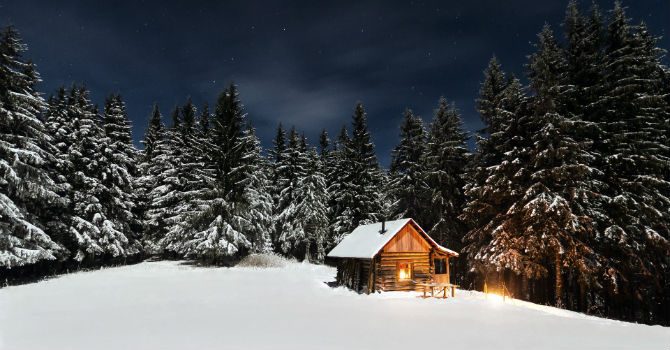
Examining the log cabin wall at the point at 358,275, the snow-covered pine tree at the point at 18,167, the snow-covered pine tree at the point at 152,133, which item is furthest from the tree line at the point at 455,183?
the log cabin wall at the point at 358,275

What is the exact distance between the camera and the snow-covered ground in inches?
470

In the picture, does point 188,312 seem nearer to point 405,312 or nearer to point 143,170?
point 405,312

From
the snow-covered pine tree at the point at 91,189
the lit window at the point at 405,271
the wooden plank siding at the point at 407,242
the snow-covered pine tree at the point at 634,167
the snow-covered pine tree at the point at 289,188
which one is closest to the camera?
the snow-covered pine tree at the point at 634,167

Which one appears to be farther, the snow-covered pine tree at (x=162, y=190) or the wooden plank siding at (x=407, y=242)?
the snow-covered pine tree at (x=162, y=190)

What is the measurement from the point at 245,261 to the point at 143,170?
18.1 m

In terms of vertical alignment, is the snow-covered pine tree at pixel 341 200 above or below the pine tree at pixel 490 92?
below

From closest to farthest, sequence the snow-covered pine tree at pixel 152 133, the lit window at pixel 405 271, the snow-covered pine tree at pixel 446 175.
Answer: the lit window at pixel 405 271 < the snow-covered pine tree at pixel 446 175 < the snow-covered pine tree at pixel 152 133

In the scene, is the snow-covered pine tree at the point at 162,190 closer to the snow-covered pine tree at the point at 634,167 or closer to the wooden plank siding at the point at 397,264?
the wooden plank siding at the point at 397,264

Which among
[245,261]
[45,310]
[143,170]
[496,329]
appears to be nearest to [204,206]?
Result: [245,261]

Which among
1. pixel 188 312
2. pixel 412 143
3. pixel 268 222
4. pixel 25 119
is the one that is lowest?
pixel 188 312

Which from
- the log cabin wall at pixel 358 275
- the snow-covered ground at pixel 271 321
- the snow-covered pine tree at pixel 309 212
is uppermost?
the snow-covered pine tree at pixel 309 212

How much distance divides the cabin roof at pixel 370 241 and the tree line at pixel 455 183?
381cm

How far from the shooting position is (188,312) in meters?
16.4

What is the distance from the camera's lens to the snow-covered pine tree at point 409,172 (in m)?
34.6
